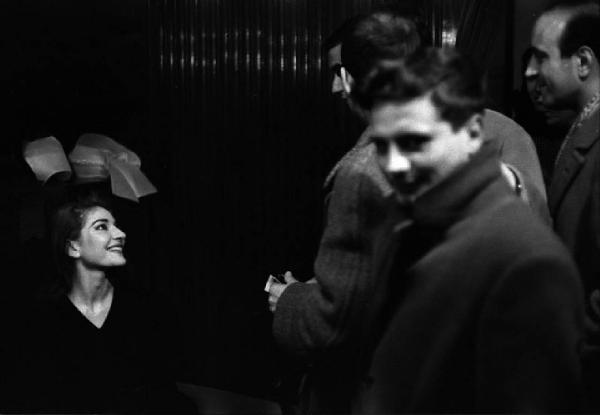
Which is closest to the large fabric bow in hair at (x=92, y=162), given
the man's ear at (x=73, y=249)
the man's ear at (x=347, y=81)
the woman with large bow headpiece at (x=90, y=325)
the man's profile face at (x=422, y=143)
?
the woman with large bow headpiece at (x=90, y=325)

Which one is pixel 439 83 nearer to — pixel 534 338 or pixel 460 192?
pixel 460 192

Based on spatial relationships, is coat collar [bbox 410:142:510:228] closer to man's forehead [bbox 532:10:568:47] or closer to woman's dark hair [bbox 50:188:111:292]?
man's forehead [bbox 532:10:568:47]

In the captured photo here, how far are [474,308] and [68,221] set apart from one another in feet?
8.67

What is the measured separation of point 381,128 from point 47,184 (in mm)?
2587

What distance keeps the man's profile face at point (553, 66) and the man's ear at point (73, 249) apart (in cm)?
222

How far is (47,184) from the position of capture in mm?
4375

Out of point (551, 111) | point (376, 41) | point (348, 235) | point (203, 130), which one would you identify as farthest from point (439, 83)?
point (203, 130)

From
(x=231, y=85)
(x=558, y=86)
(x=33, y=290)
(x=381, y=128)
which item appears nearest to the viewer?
(x=381, y=128)

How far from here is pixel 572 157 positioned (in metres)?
2.93

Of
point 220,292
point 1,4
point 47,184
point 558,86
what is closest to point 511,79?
point 558,86

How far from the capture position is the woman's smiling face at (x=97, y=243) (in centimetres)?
425

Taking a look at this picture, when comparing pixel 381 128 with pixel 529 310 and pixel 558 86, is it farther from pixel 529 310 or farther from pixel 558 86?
pixel 558 86

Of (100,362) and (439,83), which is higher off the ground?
(439,83)

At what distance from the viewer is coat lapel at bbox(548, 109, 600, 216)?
288cm
